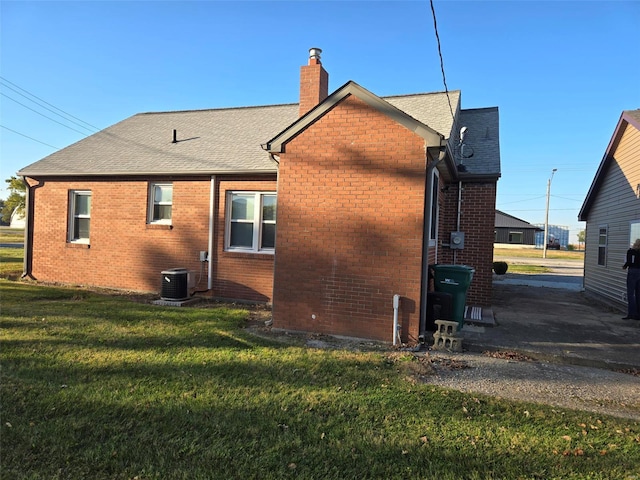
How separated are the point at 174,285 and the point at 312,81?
240 inches

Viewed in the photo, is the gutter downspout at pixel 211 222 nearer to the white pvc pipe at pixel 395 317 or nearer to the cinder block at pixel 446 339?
the white pvc pipe at pixel 395 317

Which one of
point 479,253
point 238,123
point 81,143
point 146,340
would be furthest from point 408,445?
point 81,143

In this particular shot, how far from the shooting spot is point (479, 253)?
30.7ft

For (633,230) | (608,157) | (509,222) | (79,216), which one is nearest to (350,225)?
(633,230)

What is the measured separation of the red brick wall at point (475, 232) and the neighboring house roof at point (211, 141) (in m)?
0.58

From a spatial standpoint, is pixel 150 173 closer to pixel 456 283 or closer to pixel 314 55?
pixel 314 55

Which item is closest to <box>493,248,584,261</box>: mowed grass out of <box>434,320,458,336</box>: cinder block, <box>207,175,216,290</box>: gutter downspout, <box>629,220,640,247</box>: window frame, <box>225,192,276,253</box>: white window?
<box>629,220,640,247</box>: window frame

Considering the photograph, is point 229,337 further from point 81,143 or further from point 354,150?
point 81,143

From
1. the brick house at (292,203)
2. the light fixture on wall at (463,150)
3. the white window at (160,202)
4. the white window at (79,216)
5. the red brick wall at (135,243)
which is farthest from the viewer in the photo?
the white window at (79,216)

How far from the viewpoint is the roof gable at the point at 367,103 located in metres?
6.08

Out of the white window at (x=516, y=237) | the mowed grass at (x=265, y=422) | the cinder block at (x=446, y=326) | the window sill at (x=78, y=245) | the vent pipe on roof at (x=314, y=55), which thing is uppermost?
the vent pipe on roof at (x=314, y=55)

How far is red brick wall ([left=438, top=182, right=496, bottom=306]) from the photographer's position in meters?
9.20

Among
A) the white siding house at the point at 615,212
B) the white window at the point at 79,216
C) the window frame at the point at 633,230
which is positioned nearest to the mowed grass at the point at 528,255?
the white siding house at the point at 615,212

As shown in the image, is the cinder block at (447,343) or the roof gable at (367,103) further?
the roof gable at (367,103)
